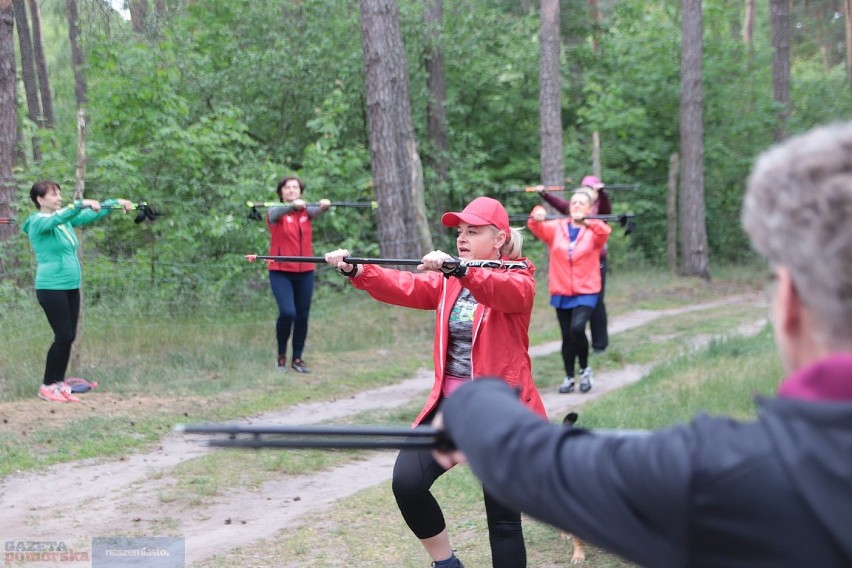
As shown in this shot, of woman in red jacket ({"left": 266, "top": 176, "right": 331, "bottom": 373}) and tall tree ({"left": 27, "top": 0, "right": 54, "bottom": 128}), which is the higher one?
tall tree ({"left": 27, "top": 0, "right": 54, "bottom": 128})

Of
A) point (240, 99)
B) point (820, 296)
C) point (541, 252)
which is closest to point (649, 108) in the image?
point (541, 252)

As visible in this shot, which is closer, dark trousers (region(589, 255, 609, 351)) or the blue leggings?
the blue leggings

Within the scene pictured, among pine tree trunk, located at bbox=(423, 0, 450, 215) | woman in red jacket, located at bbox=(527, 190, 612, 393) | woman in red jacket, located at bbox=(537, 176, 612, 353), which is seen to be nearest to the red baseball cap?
woman in red jacket, located at bbox=(527, 190, 612, 393)

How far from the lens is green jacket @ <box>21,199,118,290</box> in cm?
855

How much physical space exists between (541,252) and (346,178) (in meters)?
5.90

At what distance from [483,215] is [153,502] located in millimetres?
3248

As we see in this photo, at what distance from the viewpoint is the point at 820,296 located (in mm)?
1396

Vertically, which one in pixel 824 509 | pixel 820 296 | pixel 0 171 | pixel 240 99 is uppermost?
pixel 240 99

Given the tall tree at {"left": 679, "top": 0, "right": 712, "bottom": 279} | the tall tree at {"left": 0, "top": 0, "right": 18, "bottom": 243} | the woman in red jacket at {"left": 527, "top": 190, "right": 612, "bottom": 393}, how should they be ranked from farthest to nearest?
the tall tree at {"left": 679, "top": 0, "right": 712, "bottom": 279} → the tall tree at {"left": 0, "top": 0, "right": 18, "bottom": 243} → the woman in red jacket at {"left": 527, "top": 190, "right": 612, "bottom": 393}

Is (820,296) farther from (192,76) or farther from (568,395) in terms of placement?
(192,76)

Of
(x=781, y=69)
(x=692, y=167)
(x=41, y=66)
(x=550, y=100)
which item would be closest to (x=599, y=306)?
(x=550, y=100)

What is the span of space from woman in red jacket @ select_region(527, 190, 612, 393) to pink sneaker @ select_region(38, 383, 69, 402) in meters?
4.77

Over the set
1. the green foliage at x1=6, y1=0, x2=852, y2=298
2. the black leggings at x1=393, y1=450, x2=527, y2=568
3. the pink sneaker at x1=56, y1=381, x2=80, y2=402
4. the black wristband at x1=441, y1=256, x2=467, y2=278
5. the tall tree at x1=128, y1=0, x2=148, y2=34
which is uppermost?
the tall tree at x1=128, y1=0, x2=148, y2=34

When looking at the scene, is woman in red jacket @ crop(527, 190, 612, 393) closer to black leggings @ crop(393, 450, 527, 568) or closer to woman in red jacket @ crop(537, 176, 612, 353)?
woman in red jacket @ crop(537, 176, 612, 353)
